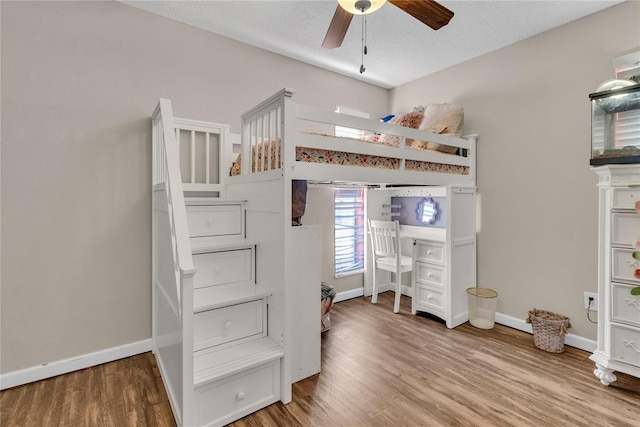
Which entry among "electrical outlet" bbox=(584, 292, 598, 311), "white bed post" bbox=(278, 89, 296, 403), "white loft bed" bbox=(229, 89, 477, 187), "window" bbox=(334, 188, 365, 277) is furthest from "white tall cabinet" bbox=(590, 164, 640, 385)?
"window" bbox=(334, 188, 365, 277)

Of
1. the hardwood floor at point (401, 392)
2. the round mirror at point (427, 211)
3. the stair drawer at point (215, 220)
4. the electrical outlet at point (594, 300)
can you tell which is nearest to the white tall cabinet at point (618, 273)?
the hardwood floor at point (401, 392)

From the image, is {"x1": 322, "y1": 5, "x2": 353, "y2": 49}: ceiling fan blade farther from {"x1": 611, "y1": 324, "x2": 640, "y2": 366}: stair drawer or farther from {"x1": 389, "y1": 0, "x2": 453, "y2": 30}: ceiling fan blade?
{"x1": 611, "y1": 324, "x2": 640, "y2": 366}: stair drawer

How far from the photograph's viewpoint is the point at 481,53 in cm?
305

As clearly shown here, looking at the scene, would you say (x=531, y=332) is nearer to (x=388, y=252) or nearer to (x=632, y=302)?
(x=632, y=302)

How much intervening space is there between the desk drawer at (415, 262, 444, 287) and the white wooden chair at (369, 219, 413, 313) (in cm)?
13

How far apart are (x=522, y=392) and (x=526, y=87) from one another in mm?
2436

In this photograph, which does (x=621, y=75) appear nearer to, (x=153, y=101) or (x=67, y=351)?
(x=153, y=101)

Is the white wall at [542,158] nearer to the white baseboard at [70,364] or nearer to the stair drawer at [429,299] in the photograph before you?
the stair drawer at [429,299]

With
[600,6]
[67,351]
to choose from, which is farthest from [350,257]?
[600,6]

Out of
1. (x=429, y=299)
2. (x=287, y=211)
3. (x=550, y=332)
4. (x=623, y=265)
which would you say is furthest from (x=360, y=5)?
(x=550, y=332)

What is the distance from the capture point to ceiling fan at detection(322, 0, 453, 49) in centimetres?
174

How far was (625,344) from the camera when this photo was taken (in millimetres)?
1913

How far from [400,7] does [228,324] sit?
2.07m

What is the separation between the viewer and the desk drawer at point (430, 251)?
296cm
